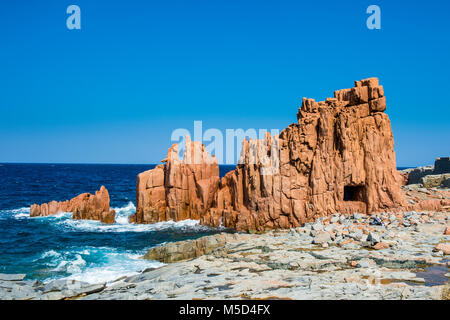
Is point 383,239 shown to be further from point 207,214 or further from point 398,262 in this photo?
point 207,214

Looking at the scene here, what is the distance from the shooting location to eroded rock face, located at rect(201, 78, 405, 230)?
2684cm

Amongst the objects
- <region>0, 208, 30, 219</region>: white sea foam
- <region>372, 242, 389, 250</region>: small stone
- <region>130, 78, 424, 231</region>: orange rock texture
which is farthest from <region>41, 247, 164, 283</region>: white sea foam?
<region>0, 208, 30, 219</region>: white sea foam

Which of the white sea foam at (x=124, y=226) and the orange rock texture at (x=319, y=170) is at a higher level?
the orange rock texture at (x=319, y=170)

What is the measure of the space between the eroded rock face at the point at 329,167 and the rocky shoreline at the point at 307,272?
661 cm

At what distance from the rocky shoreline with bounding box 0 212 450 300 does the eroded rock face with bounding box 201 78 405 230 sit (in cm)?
661

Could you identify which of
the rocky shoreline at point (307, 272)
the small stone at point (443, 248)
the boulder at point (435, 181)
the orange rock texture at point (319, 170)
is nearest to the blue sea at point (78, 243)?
the rocky shoreline at point (307, 272)

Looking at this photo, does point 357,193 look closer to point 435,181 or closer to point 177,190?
point 435,181

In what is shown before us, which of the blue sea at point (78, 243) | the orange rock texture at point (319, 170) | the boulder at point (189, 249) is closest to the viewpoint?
the blue sea at point (78, 243)

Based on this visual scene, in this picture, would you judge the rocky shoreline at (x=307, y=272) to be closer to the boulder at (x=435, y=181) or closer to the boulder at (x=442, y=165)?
the boulder at (x=435, y=181)

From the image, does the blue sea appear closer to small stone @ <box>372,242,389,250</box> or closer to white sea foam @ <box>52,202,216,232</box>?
white sea foam @ <box>52,202,216,232</box>

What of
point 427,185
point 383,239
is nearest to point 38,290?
point 383,239

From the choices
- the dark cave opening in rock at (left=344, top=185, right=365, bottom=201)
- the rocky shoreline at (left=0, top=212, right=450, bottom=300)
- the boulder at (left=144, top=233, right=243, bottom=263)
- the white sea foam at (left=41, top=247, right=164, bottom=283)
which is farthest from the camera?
the dark cave opening in rock at (left=344, top=185, right=365, bottom=201)

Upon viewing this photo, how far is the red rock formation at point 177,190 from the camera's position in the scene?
37719 millimetres

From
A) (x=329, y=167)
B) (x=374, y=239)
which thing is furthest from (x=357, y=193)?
(x=374, y=239)
